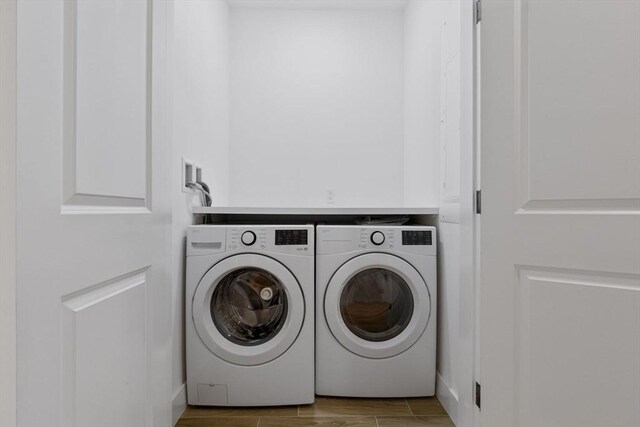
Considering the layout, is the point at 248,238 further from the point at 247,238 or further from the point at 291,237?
the point at 291,237

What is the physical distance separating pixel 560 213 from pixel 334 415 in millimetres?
1334

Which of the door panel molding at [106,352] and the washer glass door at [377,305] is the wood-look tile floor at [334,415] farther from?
the door panel molding at [106,352]

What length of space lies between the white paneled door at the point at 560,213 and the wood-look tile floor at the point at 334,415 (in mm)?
720

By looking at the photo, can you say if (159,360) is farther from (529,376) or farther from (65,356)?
(529,376)

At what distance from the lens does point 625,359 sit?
0.89 metres

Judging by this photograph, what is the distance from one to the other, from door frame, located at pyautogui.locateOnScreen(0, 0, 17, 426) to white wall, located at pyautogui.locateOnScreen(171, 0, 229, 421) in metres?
1.19

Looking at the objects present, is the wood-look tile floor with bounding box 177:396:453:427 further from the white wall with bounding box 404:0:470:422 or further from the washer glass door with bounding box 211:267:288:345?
the washer glass door with bounding box 211:267:288:345

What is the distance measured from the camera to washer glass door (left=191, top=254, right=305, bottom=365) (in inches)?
69.5

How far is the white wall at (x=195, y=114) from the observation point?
1.74m

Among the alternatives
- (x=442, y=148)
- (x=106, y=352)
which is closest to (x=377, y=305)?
(x=442, y=148)

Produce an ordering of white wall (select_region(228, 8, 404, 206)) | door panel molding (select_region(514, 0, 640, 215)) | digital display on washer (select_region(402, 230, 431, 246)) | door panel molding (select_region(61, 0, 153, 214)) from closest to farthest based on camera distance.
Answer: door panel molding (select_region(61, 0, 153, 214))
door panel molding (select_region(514, 0, 640, 215))
digital display on washer (select_region(402, 230, 431, 246))
white wall (select_region(228, 8, 404, 206))

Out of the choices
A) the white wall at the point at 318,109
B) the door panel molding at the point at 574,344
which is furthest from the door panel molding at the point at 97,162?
the white wall at the point at 318,109

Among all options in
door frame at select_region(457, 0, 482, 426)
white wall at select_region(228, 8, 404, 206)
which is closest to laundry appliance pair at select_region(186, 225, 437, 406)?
door frame at select_region(457, 0, 482, 426)

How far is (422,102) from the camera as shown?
2.38 m
